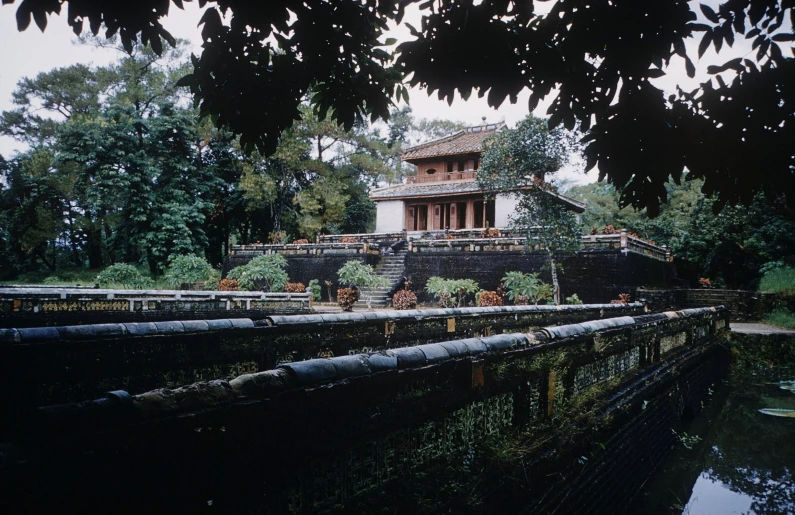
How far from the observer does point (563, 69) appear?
3.36 metres

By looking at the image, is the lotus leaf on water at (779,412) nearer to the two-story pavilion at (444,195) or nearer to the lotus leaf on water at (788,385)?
the lotus leaf on water at (788,385)

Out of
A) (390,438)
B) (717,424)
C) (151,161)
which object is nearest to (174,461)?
(390,438)

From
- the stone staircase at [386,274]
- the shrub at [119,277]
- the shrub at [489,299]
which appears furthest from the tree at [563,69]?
the shrub at [119,277]

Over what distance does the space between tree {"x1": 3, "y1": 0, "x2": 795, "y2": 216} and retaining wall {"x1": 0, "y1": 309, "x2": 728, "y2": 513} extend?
1474 millimetres

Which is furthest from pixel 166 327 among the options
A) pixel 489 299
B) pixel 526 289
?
pixel 526 289

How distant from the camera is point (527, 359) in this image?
2793mm

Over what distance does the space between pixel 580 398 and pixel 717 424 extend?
4224 millimetres

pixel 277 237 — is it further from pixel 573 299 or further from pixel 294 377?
pixel 294 377

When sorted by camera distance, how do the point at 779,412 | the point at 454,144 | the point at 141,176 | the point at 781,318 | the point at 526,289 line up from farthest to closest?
1. the point at 454,144
2. the point at 141,176
3. the point at 526,289
4. the point at 781,318
5. the point at 779,412

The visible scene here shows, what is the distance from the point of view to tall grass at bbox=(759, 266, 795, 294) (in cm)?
1438

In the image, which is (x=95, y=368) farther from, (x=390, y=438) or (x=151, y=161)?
(x=151, y=161)

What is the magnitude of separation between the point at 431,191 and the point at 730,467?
21331 millimetres

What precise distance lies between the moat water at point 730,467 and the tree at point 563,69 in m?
2.71

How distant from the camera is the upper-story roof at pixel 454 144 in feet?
84.3
